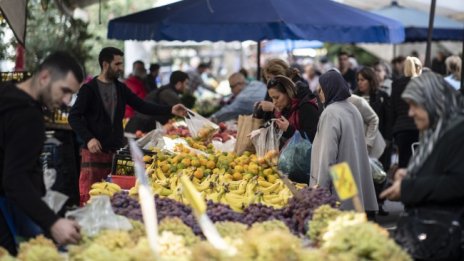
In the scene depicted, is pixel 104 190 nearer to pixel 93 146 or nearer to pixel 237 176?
pixel 237 176

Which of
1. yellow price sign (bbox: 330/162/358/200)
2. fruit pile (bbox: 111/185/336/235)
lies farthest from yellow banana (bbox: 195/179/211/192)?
yellow price sign (bbox: 330/162/358/200)

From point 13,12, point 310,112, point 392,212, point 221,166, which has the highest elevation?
point 13,12

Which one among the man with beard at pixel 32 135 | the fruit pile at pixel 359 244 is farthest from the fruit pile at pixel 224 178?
the man with beard at pixel 32 135

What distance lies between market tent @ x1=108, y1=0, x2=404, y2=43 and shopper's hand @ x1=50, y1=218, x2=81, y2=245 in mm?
5233

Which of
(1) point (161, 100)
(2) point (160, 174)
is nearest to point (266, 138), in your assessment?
(2) point (160, 174)

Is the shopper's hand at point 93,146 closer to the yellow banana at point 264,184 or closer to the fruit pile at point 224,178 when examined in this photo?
the fruit pile at point 224,178

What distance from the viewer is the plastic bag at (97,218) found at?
15.3 feet

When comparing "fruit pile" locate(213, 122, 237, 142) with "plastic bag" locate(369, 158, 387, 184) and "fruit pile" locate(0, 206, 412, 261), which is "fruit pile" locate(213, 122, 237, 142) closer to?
"plastic bag" locate(369, 158, 387, 184)

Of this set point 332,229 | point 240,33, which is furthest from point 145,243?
point 240,33

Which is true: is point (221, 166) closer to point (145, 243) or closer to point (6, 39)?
point (145, 243)

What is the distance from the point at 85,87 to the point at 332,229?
159 inches

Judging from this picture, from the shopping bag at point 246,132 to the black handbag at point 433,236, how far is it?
12.3 feet

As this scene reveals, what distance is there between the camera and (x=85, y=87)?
816 centimetres

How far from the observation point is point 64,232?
14.4ft
